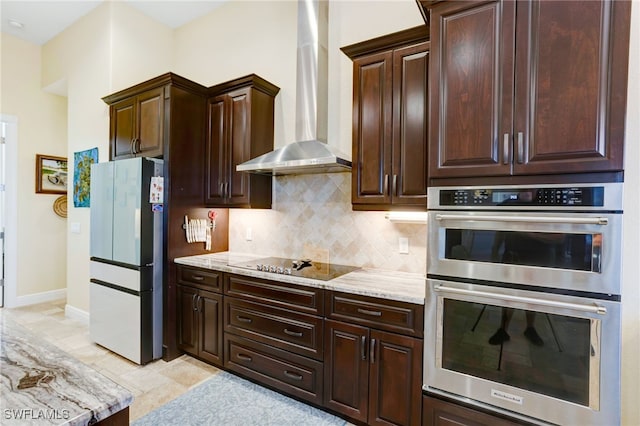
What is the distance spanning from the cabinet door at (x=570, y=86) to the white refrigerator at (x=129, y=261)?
2846 mm

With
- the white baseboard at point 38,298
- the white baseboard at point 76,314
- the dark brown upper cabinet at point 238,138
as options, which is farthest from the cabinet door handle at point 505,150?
the white baseboard at point 38,298

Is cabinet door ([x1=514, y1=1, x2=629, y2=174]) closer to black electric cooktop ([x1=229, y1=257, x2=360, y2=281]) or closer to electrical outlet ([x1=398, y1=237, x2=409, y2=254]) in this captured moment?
electrical outlet ([x1=398, y1=237, x2=409, y2=254])

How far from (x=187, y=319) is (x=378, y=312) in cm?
191

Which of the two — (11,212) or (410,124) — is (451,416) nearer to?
(410,124)

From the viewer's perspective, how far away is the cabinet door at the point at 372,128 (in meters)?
2.24

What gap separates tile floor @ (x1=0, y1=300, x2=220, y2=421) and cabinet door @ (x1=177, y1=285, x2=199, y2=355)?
0.52 ft

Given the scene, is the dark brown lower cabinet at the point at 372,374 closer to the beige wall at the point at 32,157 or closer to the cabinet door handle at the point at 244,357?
the cabinet door handle at the point at 244,357

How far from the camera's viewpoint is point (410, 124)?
2.16m

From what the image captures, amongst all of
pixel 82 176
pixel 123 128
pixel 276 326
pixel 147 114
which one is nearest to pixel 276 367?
pixel 276 326

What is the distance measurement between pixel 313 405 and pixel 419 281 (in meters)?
1.17

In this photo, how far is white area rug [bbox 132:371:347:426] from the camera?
2.15m

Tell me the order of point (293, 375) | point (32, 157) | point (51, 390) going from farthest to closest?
point (32, 157), point (293, 375), point (51, 390)

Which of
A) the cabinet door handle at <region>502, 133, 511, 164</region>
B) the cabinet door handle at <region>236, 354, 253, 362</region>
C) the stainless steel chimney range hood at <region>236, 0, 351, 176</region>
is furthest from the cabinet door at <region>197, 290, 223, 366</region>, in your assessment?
the cabinet door handle at <region>502, 133, 511, 164</region>

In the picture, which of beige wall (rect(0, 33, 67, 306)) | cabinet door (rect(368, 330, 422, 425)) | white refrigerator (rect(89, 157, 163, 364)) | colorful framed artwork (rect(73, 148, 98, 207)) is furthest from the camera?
beige wall (rect(0, 33, 67, 306))
